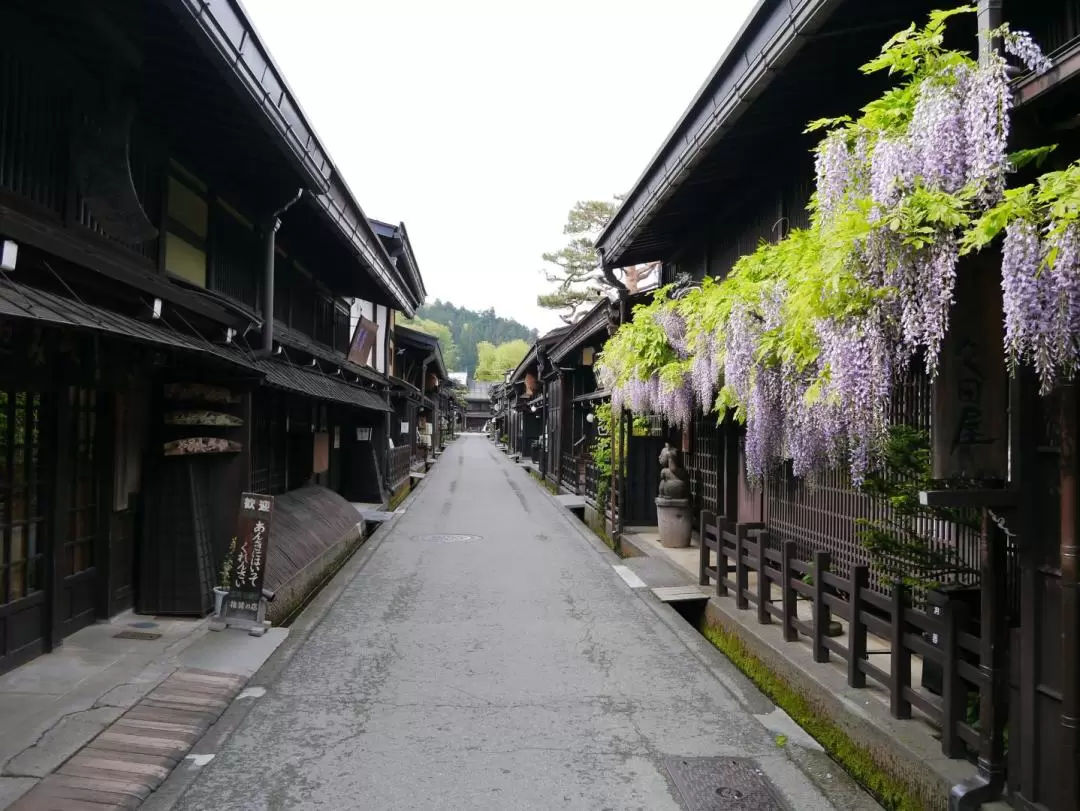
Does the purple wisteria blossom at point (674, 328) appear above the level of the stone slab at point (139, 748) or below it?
above

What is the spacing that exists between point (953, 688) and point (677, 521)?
8632 mm

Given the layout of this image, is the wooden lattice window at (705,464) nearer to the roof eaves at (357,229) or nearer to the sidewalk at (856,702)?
the sidewalk at (856,702)

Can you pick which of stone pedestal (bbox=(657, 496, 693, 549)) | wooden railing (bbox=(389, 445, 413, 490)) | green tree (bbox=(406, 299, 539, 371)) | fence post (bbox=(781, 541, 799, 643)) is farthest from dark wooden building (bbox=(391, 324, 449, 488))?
green tree (bbox=(406, 299, 539, 371))

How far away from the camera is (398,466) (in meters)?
24.9

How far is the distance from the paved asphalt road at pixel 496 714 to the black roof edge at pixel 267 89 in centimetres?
519

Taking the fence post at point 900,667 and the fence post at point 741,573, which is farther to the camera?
the fence post at point 741,573

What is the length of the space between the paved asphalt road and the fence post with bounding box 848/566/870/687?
654 millimetres

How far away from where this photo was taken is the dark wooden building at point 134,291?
5473 mm

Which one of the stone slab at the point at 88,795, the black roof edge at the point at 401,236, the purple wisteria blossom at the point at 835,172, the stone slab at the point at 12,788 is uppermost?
the black roof edge at the point at 401,236

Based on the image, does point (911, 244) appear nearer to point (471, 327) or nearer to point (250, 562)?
point (250, 562)

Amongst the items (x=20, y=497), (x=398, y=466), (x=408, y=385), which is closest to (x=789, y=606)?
(x=20, y=497)

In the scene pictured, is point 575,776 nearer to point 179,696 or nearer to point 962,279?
point 179,696

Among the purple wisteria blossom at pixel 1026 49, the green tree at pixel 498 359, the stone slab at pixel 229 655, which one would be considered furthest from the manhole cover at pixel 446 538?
the green tree at pixel 498 359

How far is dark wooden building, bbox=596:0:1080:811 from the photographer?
364 centimetres
